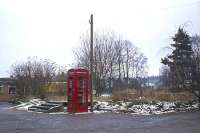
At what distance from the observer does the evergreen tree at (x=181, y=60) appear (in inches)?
1324

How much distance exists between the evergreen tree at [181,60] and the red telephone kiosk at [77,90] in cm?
886

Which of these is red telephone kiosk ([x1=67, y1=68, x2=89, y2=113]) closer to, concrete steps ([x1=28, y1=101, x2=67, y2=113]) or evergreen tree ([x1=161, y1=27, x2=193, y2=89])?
concrete steps ([x1=28, y1=101, x2=67, y2=113])

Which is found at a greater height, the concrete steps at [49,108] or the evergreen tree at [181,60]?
the evergreen tree at [181,60]

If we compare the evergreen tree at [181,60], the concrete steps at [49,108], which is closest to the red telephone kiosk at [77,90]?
the concrete steps at [49,108]

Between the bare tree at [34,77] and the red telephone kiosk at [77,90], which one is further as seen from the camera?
the bare tree at [34,77]

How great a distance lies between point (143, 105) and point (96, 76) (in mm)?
23930

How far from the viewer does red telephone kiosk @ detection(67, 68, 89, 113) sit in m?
28.0

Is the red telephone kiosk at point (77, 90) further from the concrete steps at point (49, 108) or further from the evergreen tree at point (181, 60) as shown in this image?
the evergreen tree at point (181, 60)

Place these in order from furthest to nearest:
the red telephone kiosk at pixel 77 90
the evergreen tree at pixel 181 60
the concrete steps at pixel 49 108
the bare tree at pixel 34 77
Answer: the bare tree at pixel 34 77 < the evergreen tree at pixel 181 60 < the concrete steps at pixel 49 108 < the red telephone kiosk at pixel 77 90

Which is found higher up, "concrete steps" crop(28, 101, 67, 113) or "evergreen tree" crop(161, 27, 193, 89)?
"evergreen tree" crop(161, 27, 193, 89)

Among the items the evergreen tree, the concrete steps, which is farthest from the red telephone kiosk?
the evergreen tree

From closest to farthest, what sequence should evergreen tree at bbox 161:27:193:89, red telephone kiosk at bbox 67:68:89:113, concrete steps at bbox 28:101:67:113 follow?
red telephone kiosk at bbox 67:68:89:113 < concrete steps at bbox 28:101:67:113 < evergreen tree at bbox 161:27:193:89

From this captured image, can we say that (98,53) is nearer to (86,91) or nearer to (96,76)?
(96,76)

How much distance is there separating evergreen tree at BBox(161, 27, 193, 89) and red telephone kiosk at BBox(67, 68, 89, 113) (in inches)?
349
